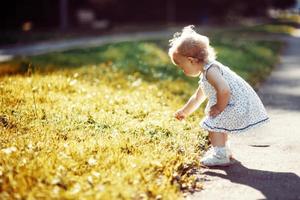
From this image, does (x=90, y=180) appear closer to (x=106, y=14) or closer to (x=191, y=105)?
(x=191, y=105)

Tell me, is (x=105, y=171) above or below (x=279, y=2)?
above

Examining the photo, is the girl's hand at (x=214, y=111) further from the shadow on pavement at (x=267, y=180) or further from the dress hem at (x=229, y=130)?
the shadow on pavement at (x=267, y=180)

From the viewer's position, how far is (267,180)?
13.5 feet

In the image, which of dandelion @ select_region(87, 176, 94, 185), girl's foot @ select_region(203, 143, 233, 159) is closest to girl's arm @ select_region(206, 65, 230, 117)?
girl's foot @ select_region(203, 143, 233, 159)

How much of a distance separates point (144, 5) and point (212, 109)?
31.6 meters

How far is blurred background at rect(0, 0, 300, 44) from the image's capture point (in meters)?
25.3

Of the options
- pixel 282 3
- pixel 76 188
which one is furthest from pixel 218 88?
pixel 282 3

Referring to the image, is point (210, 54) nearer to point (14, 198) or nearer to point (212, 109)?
point (212, 109)

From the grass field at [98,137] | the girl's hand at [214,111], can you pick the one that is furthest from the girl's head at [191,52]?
the grass field at [98,137]

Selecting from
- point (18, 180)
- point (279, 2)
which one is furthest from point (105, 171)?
point (279, 2)

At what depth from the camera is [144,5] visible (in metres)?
A: 35.5

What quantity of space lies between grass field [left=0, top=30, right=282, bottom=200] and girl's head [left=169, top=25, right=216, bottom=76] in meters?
0.74

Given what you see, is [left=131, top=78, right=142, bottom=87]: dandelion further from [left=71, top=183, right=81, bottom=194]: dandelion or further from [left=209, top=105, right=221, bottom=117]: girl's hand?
[left=71, top=183, right=81, bottom=194]: dandelion

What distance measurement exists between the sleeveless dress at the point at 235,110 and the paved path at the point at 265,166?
33cm
